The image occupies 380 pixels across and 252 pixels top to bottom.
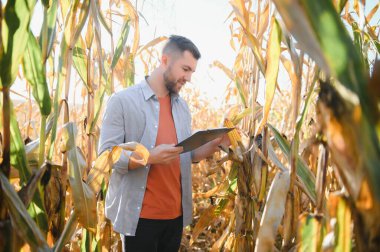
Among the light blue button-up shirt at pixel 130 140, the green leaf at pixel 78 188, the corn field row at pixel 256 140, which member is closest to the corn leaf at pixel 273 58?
the corn field row at pixel 256 140

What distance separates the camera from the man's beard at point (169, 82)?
4.64ft

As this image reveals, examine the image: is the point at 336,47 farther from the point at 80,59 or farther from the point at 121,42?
the point at 121,42

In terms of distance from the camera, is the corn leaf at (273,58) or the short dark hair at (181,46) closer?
the corn leaf at (273,58)

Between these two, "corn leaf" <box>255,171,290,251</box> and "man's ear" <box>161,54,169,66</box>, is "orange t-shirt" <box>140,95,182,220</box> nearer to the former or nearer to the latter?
"man's ear" <box>161,54,169,66</box>

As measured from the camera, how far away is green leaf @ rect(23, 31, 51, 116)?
657 mm

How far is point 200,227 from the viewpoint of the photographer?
1.32 m

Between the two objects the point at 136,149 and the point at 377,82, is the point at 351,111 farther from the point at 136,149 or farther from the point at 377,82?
the point at 136,149

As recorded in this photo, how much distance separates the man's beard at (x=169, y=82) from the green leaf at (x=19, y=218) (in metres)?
0.95

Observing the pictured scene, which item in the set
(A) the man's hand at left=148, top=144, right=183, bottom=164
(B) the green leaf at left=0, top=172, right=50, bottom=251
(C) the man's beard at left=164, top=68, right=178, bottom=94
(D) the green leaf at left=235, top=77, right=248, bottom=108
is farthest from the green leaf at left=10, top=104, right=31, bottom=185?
(C) the man's beard at left=164, top=68, right=178, bottom=94

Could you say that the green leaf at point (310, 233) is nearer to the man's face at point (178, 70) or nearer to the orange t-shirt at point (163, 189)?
the orange t-shirt at point (163, 189)

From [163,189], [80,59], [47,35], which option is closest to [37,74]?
[47,35]

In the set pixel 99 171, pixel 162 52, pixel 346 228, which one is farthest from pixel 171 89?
pixel 346 228

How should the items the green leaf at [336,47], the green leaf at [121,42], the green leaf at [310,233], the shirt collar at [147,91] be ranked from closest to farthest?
the green leaf at [336,47], the green leaf at [310,233], the green leaf at [121,42], the shirt collar at [147,91]

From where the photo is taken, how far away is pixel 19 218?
0.53m
